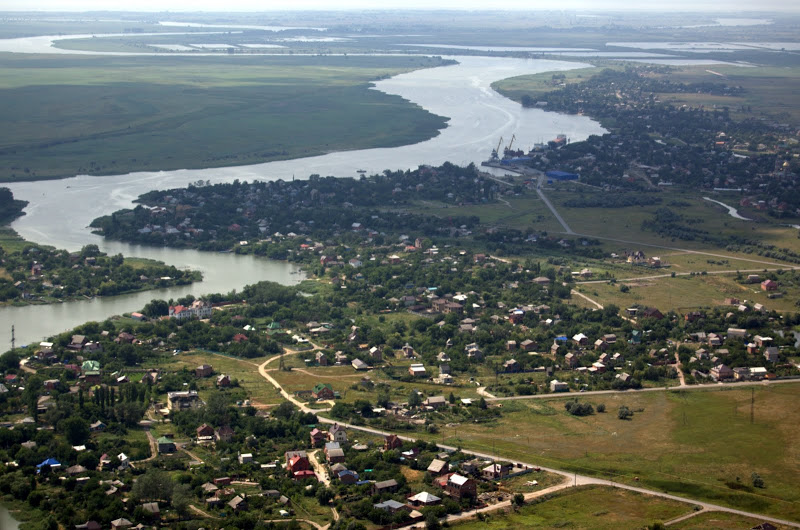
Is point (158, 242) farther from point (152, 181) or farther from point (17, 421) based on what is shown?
point (17, 421)

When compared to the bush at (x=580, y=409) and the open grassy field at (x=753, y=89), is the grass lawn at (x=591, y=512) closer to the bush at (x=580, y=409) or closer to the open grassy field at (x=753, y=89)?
the bush at (x=580, y=409)

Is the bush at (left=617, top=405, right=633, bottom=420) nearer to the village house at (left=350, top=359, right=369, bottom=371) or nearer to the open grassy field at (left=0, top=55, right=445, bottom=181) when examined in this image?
the village house at (left=350, top=359, right=369, bottom=371)

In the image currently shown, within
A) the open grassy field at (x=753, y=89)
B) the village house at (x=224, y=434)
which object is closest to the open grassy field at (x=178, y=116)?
the open grassy field at (x=753, y=89)

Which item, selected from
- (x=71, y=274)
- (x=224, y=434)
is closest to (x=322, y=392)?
(x=224, y=434)

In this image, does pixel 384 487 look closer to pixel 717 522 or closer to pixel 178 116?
pixel 717 522

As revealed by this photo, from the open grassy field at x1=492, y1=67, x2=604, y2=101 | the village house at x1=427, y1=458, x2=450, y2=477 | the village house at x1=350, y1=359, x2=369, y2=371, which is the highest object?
the open grassy field at x1=492, y1=67, x2=604, y2=101

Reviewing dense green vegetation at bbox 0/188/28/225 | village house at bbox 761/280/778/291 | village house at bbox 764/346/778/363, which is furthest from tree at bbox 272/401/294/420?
dense green vegetation at bbox 0/188/28/225
